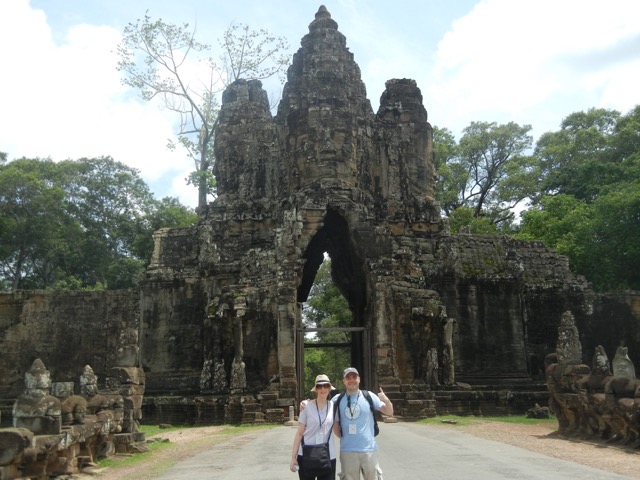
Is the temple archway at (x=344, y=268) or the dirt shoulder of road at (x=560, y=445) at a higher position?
the temple archway at (x=344, y=268)

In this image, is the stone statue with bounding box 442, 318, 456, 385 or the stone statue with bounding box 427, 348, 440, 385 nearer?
the stone statue with bounding box 427, 348, 440, 385

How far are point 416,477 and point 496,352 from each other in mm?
16672

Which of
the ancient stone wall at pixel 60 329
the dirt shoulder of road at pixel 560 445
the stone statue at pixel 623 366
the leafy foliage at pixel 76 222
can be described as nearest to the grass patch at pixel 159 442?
the dirt shoulder of road at pixel 560 445

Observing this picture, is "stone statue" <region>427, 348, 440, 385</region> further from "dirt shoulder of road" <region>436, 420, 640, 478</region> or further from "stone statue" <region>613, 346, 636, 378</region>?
"stone statue" <region>613, 346, 636, 378</region>

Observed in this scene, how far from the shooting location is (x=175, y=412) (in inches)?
830

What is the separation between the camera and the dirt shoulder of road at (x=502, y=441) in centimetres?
1064

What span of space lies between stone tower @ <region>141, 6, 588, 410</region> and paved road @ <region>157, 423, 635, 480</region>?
6.52 metres

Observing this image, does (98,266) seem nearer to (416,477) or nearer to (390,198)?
(390,198)

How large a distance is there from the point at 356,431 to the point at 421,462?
13.5 ft

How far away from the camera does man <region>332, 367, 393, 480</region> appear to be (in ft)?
21.6

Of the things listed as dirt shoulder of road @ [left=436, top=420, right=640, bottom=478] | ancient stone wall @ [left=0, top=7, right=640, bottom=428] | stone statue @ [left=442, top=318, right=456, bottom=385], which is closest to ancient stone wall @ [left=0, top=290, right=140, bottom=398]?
ancient stone wall @ [left=0, top=7, right=640, bottom=428]

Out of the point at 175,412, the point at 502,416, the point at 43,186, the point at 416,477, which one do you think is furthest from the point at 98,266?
the point at 416,477

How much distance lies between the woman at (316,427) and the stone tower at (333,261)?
1325 cm

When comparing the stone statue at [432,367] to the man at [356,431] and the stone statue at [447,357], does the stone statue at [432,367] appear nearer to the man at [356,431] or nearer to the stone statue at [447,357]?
the stone statue at [447,357]
